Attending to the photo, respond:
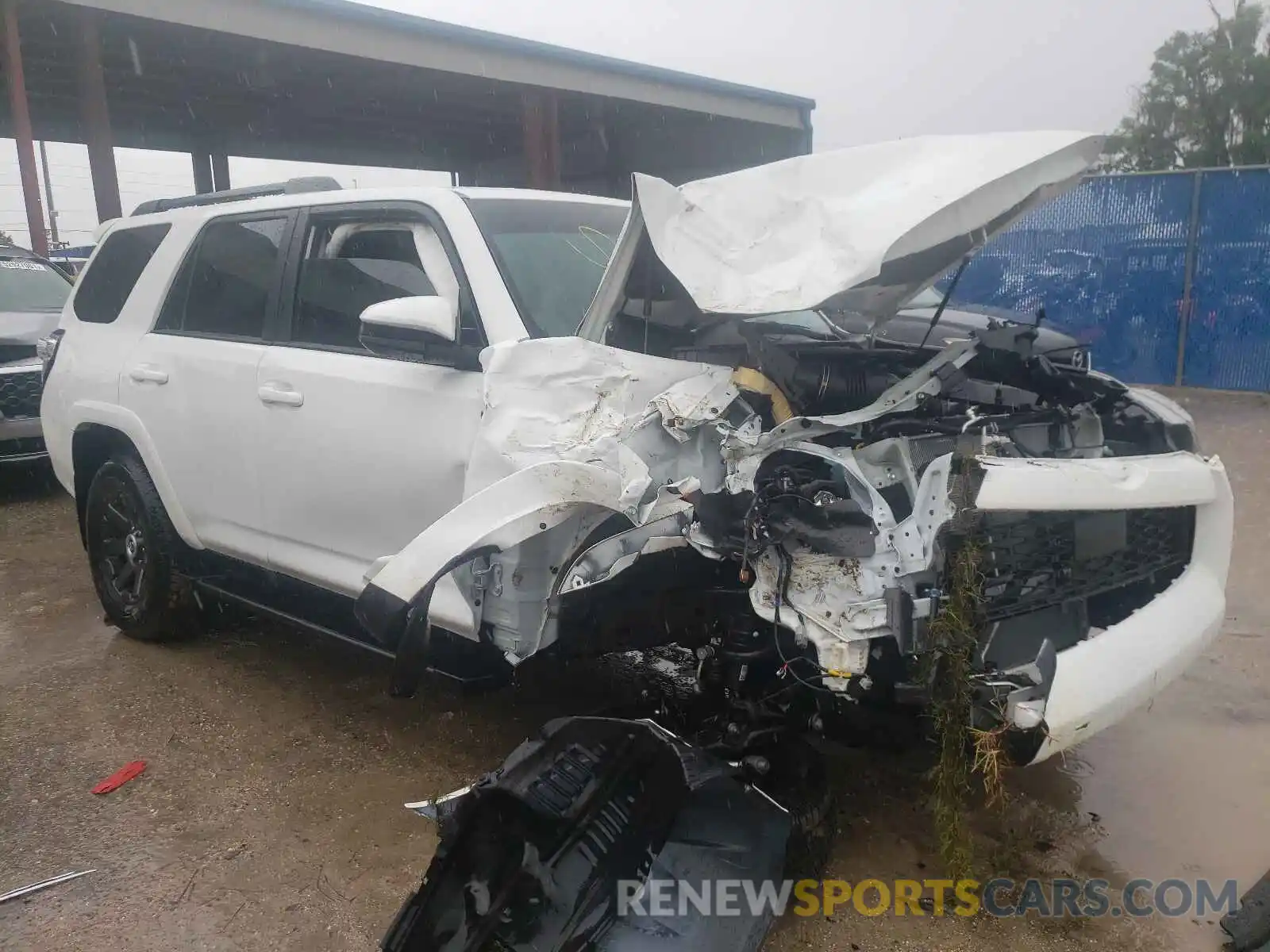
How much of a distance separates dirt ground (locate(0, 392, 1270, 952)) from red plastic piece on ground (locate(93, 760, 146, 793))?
47 mm

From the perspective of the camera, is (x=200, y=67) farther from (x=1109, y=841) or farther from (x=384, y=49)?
(x=1109, y=841)

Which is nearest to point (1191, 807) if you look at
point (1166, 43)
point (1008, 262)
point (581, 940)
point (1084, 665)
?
point (1084, 665)

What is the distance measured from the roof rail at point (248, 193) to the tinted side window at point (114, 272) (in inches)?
7.4

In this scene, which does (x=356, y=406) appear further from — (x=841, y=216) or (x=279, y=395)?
(x=841, y=216)

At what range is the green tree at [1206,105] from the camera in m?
21.2

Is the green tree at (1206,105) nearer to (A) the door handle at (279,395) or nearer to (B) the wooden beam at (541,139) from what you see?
(B) the wooden beam at (541,139)

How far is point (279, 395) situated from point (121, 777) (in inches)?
58.9

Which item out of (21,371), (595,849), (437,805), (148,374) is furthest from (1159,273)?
(21,371)

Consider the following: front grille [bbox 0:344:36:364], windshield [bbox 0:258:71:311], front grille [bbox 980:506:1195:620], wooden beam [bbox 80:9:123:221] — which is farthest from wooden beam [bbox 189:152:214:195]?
front grille [bbox 980:506:1195:620]

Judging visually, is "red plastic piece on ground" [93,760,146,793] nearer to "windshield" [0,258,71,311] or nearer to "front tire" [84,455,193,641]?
"front tire" [84,455,193,641]

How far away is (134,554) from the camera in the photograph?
4.58 meters

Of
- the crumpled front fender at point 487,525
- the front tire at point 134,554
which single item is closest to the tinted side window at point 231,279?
the front tire at point 134,554

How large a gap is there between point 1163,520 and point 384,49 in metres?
11.0

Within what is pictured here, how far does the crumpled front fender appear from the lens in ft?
8.07
